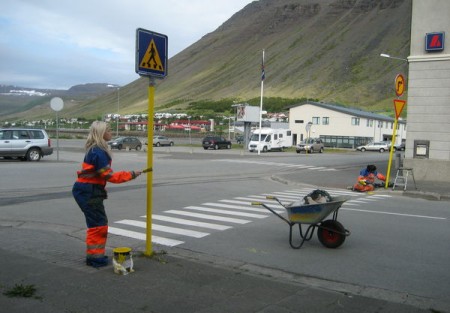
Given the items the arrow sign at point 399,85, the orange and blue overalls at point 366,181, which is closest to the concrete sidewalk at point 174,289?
the orange and blue overalls at point 366,181

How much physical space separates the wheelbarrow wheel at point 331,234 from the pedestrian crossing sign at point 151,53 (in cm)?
351

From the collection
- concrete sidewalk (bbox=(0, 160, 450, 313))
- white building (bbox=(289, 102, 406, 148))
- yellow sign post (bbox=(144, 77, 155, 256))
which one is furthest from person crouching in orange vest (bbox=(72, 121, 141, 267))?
white building (bbox=(289, 102, 406, 148))

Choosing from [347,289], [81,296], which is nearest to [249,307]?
[347,289]

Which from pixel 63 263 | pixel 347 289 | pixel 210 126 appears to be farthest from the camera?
pixel 210 126

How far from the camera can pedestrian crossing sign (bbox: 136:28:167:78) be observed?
257 inches

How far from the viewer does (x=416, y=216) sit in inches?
445

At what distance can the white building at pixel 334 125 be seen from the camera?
3105 inches

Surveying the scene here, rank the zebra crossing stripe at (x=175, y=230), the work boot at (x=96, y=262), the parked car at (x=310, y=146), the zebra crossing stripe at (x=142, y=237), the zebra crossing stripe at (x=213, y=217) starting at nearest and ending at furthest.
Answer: the work boot at (x=96, y=262), the zebra crossing stripe at (x=142, y=237), the zebra crossing stripe at (x=175, y=230), the zebra crossing stripe at (x=213, y=217), the parked car at (x=310, y=146)

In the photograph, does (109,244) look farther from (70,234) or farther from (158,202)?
(158,202)

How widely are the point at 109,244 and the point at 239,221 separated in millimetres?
3130

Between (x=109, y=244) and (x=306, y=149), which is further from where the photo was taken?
(x=306, y=149)

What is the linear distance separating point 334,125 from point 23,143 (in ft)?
201

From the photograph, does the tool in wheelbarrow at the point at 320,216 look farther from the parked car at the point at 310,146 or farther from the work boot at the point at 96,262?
the parked car at the point at 310,146

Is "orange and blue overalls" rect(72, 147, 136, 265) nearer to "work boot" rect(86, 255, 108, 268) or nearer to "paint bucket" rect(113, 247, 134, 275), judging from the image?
"work boot" rect(86, 255, 108, 268)
